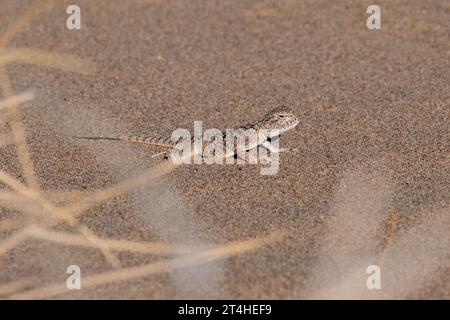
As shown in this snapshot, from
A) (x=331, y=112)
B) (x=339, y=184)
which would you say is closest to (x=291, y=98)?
(x=331, y=112)

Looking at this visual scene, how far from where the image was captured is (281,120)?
22.6 ft

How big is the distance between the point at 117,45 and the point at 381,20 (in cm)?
371

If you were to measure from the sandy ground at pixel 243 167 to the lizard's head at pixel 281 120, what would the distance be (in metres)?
0.21

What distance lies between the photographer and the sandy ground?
534 cm

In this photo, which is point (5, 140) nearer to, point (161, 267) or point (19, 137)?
point (19, 137)

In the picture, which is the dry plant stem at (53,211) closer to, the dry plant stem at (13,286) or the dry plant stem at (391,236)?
the dry plant stem at (13,286)

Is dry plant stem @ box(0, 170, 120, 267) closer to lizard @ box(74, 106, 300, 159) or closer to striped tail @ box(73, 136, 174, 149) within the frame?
striped tail @ box(73, 136, 174, 149)

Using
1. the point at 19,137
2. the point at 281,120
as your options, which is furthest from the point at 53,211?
the point at 281,120

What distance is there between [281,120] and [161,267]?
88.8 inches

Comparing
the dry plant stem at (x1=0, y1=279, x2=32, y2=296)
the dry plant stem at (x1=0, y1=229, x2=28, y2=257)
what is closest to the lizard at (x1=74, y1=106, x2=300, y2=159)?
the dry plant stem at (x1=0, y1=229, x2=28, y2=257)

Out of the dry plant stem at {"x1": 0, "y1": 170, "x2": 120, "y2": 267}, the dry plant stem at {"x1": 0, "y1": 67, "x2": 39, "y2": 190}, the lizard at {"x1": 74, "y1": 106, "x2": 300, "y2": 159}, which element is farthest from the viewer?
the lizard at {"x1": 74, "y1": 106, "x2": 300, "y2": 159}

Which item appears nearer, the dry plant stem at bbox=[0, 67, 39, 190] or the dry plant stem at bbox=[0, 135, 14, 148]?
the dry plant stem at bbox=[0, 67, 39, 190]

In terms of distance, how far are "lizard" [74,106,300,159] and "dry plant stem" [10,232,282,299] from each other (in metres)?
1.37

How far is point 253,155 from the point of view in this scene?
6.90 meters
